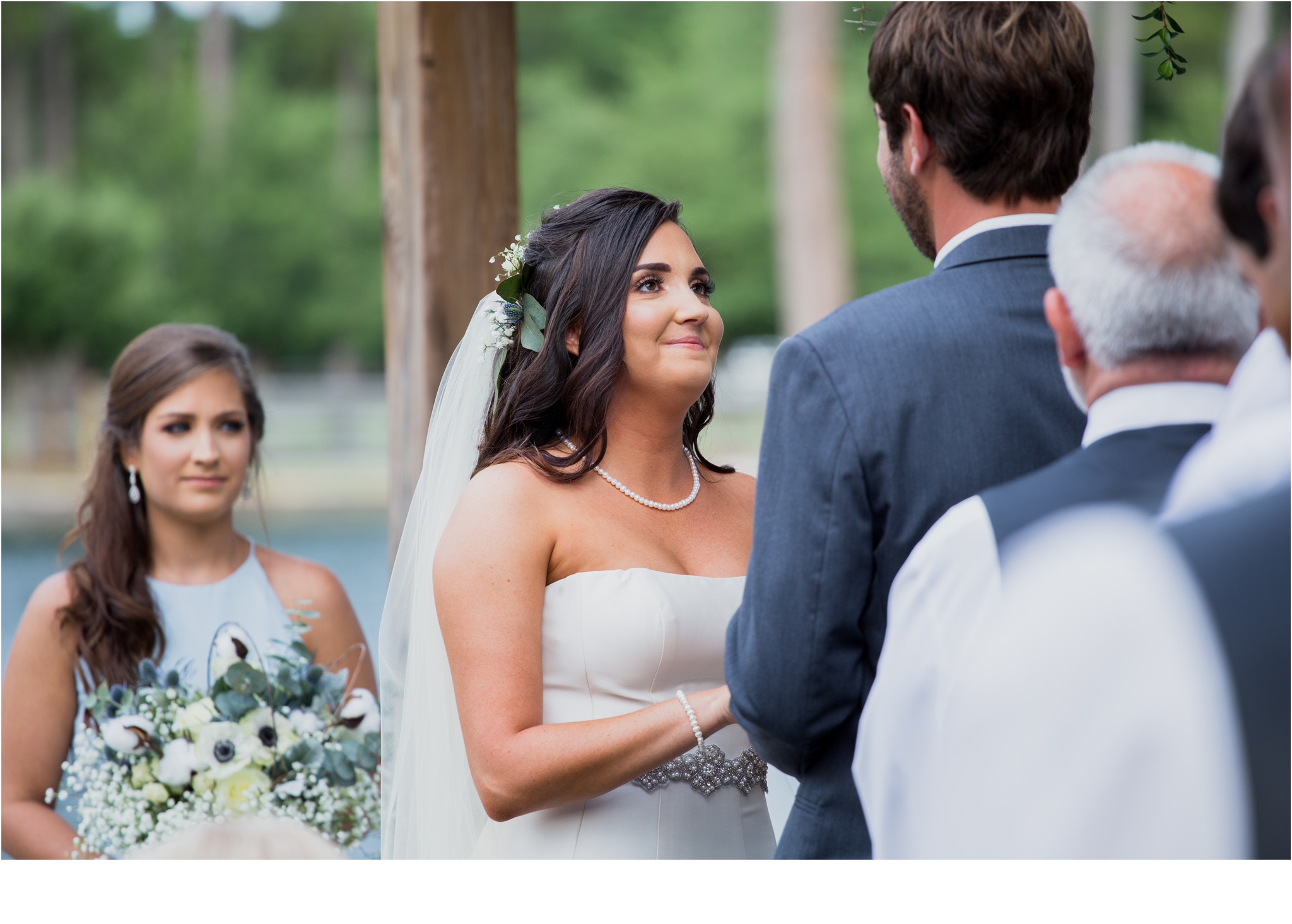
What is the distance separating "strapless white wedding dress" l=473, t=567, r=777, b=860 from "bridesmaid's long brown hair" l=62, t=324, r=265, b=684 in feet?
4.75

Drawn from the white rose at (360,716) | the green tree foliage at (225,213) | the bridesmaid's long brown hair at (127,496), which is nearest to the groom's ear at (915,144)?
the white rose at (360,716)

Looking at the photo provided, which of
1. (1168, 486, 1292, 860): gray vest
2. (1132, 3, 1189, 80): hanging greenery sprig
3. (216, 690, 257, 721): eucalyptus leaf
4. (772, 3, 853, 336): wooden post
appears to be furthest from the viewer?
(772, 3, 853, 336): wooden post

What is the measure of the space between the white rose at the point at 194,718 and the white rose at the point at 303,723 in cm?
19

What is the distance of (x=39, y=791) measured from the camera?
319 cm

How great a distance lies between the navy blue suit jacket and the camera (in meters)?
1.63

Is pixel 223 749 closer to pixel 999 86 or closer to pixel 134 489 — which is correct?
pixel 134 489

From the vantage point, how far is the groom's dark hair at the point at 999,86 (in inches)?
67.1

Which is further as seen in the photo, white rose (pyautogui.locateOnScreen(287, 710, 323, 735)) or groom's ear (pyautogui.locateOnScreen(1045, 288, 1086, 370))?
white rose (pyautogui.locateOnScreen(287, 710, 323, 735))

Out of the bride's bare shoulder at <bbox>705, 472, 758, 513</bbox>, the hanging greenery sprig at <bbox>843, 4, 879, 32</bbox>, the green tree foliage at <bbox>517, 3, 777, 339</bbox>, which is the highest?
the green tree foliage at <bbox>517, 3, 777, 339</bbox>

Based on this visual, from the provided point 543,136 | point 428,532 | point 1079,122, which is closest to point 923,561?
point 1079,122

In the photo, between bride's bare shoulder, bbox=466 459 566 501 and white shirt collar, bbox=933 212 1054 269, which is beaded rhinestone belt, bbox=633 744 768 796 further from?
white shirt collar, bbox=933 212 1054 269

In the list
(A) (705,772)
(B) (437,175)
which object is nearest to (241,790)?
(A) (705,772)

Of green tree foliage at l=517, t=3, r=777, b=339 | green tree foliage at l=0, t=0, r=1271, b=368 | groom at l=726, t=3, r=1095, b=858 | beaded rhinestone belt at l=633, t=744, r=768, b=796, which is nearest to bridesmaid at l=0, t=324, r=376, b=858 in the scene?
beaded rhinestone belt at l=633, t=744, r=768, b=796

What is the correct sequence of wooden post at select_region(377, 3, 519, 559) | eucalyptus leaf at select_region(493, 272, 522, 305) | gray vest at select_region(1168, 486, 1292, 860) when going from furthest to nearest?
wooden post at select_region(377, 3, 519, 559) < eucalyptus leaf at select_region(493, 272, 522, 305) < gray vest at select_region(1168, 486, 1292, 860)
